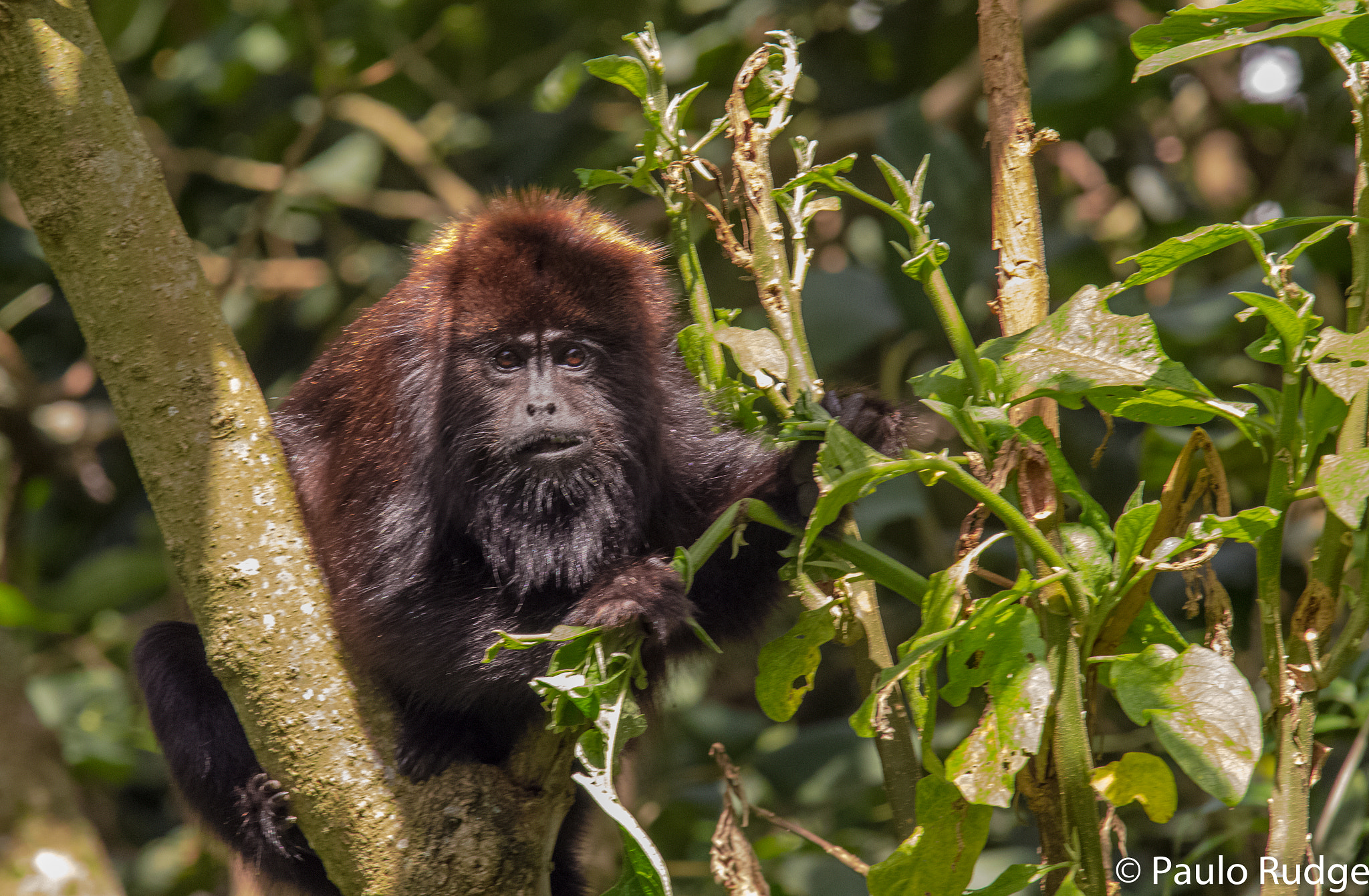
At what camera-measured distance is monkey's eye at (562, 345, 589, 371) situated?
2443mm

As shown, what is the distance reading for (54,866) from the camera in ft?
12.2

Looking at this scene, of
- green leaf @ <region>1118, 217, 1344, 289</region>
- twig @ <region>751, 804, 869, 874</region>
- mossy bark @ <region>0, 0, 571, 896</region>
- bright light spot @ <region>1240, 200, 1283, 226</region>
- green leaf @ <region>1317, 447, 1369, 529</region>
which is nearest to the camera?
green leaf @ <region>1317, 447, 1369, 529</region>

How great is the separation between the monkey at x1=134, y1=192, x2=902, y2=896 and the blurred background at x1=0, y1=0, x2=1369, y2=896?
508 millimetres

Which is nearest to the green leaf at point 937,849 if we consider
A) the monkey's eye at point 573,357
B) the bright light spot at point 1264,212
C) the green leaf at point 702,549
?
the green leaf at point 702,549

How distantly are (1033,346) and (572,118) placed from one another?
3610 millimetres

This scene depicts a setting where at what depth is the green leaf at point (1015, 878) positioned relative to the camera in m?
1.53

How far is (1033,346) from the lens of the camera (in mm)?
1546

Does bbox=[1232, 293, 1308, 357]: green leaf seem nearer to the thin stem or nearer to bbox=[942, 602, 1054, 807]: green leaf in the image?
bbox=[942, 602, 1054, 807]: green leaf

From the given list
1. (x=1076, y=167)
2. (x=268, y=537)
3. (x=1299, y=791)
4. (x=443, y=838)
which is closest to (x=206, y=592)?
(x=268, y=537)

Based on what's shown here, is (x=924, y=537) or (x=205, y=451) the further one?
(x=924, y=537)

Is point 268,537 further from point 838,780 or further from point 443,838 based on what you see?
point 838,780

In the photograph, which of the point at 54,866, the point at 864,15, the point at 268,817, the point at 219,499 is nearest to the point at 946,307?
the point at 219,499

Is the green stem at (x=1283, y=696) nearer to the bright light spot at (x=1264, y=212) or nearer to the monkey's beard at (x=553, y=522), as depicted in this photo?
the monkey's beard at (x=553, y=522)

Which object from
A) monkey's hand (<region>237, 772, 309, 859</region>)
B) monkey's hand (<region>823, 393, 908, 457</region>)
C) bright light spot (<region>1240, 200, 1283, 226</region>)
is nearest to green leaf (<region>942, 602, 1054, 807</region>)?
monkey's hand (<region>823, 393, 908, 457</region>)
